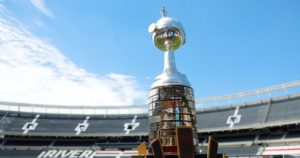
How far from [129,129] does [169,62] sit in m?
38.5

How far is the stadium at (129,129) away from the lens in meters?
39.0

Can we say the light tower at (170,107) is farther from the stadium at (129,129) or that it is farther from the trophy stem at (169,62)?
the stadium at (129,129)

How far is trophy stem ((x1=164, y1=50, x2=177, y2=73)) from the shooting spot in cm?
1066

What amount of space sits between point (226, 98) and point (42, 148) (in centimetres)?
2470

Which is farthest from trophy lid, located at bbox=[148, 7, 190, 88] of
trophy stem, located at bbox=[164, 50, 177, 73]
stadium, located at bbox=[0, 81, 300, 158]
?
stadium, located at bbox=[0, 81, 300, 158]

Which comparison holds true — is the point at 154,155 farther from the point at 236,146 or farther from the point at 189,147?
the point at 236,146

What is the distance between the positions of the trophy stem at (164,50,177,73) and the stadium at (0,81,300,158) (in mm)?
28430

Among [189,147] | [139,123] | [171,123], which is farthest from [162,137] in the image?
[139,123]

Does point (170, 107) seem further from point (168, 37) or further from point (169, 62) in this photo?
point (168, 37)

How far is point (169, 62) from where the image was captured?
1084cm

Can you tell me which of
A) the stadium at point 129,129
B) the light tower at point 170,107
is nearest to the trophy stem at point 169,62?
the light tower at point 170,107

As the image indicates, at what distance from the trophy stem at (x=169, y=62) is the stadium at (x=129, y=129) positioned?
28.4 metres

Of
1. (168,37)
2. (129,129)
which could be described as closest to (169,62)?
(168,37)

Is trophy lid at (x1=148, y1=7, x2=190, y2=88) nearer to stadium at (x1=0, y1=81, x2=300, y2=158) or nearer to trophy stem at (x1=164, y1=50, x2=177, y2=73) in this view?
trophy stem at (x1=164, y1=50, x2=177, y2=73)
